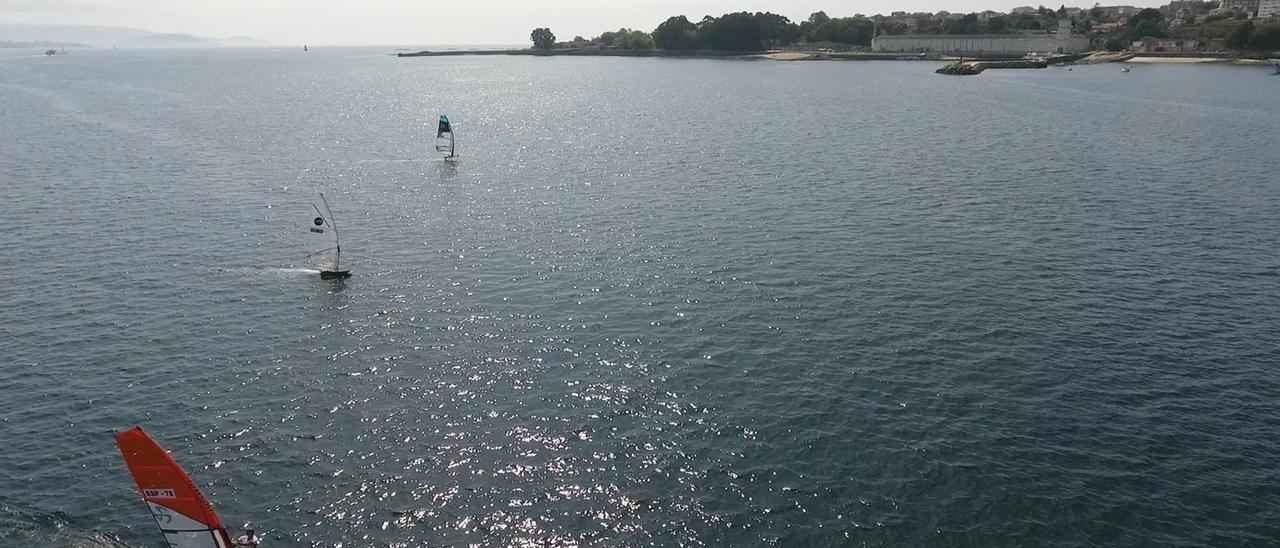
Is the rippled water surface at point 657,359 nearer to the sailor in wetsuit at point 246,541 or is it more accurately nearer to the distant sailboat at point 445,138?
the sailor in wetsuit at point 246,541

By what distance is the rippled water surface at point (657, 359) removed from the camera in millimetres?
37750

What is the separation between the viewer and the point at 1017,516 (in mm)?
37500

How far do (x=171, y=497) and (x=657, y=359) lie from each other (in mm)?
29321

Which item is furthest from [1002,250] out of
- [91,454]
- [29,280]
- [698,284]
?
[29,280]

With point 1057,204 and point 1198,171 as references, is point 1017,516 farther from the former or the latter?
point 1198,171

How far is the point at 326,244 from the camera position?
70562 mm

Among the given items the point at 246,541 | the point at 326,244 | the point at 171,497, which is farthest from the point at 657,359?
the point at 326,244

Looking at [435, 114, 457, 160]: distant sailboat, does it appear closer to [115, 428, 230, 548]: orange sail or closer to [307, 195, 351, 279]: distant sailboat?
[307, 195, 351, 279]: distant sailboat

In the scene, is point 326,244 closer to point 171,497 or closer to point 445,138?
point 171,497

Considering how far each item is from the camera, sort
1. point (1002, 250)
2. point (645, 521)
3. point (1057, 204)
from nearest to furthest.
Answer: point (645, 521) → point (1002, 250) → point (1057, 204)

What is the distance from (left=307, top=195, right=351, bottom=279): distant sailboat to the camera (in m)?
69.4

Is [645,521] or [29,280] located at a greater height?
[29,280]

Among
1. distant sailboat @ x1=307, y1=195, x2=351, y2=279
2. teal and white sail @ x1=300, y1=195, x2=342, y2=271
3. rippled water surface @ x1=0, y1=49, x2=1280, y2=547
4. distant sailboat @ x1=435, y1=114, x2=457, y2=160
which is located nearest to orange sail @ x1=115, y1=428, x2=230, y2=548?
rippled water surface @ x1=0, y1=49, x2=1280, y2=547

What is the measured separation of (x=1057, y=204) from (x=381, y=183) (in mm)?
86431
